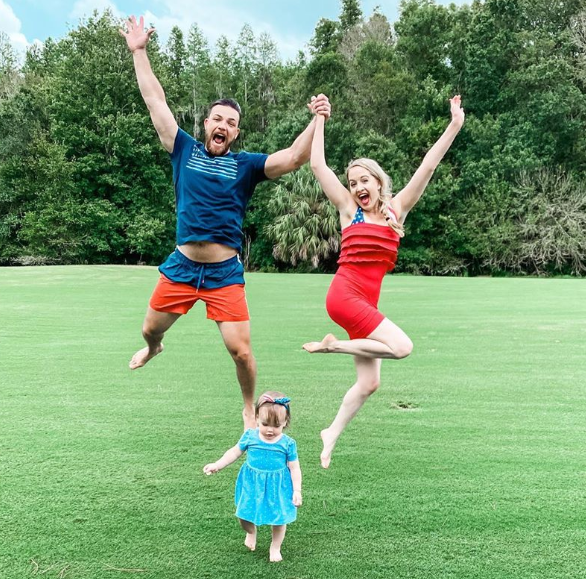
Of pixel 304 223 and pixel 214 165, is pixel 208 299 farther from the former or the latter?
pixel 304 223

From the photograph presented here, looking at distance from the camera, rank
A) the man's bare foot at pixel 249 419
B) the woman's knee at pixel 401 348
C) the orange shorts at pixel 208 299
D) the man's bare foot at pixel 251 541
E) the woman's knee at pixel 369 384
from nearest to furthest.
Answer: the man's bare foot at pixel 251 541 → the woman's knee at pixel 401 348 → the woman's knee at pixel 369 384 → the orange shorts at pixel 208 299 → the man's bare foot at pixel 249 419

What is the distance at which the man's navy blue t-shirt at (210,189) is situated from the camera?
4.16 meters

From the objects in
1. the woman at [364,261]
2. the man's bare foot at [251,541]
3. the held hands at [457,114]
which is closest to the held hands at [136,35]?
the woman at [364,261]

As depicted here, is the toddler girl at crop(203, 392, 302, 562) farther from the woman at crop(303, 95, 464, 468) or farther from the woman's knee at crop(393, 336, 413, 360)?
the woman's knee at crop(393, 336, 413, 360)

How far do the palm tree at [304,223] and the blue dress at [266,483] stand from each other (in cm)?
2938

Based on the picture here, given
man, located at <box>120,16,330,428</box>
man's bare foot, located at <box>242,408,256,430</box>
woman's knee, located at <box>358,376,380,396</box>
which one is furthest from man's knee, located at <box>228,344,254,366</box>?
woman's knee, located at <box>358,376,380,396</box>

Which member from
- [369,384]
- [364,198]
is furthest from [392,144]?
[369,384]

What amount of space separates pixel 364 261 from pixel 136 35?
2265 mm

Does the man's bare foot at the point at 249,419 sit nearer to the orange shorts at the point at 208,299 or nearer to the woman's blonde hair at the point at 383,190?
the orange shorts at the point at 208,299

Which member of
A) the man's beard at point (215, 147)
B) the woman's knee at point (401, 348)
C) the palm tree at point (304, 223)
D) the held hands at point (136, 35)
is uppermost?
the held hands at point (136, 35)

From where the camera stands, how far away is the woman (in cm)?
368

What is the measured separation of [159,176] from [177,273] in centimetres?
3472

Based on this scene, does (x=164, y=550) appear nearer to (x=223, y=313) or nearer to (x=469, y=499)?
(x=223, y=313)

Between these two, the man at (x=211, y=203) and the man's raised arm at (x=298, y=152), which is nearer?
the man's raised arm at (x=298, y=152)
